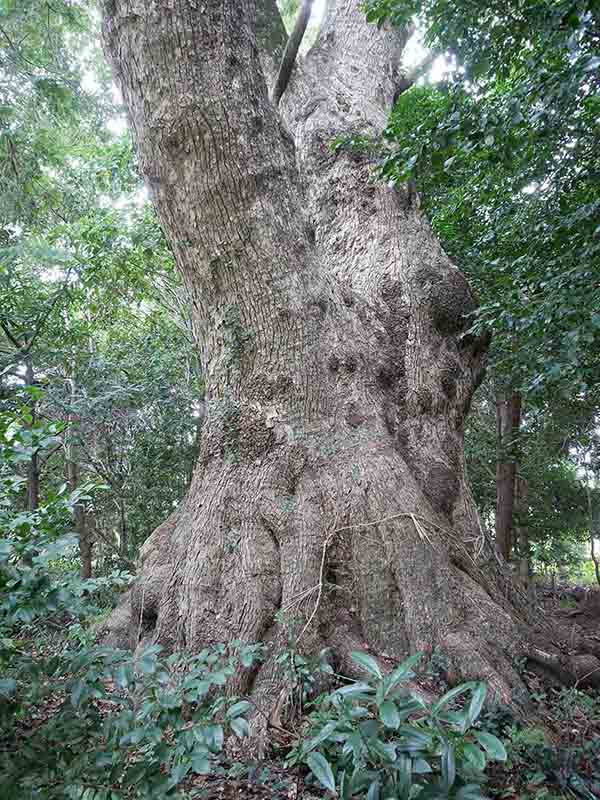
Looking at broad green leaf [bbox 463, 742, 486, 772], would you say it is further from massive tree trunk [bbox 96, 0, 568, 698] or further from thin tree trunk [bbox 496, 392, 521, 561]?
thin tree trunk [bbox 496, 392, 521, 561]

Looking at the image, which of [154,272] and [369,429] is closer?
[369,429]

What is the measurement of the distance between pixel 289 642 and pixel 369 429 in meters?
1.28

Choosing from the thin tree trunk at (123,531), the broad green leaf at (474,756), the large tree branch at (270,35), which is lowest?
the broad green leaf at (474,756)

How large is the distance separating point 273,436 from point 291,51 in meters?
3.51

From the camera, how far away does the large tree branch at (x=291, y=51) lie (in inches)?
168

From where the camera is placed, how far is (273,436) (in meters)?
3.08

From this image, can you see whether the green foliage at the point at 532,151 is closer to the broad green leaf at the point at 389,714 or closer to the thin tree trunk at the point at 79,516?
the broad green leaf at the point at 389,714

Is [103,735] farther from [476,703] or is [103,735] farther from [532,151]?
[532,151]

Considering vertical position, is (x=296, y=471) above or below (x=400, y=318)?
below

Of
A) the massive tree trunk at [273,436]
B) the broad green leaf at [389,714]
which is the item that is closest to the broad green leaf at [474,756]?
the broad green leaf at [389,714]

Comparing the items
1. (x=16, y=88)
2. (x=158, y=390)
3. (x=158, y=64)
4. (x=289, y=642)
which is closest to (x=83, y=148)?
(x=16, y=88)

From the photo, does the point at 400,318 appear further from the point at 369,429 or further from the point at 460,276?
the point at 369,429

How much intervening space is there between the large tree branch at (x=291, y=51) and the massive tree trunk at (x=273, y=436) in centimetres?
113

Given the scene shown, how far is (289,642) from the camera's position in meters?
2.46
